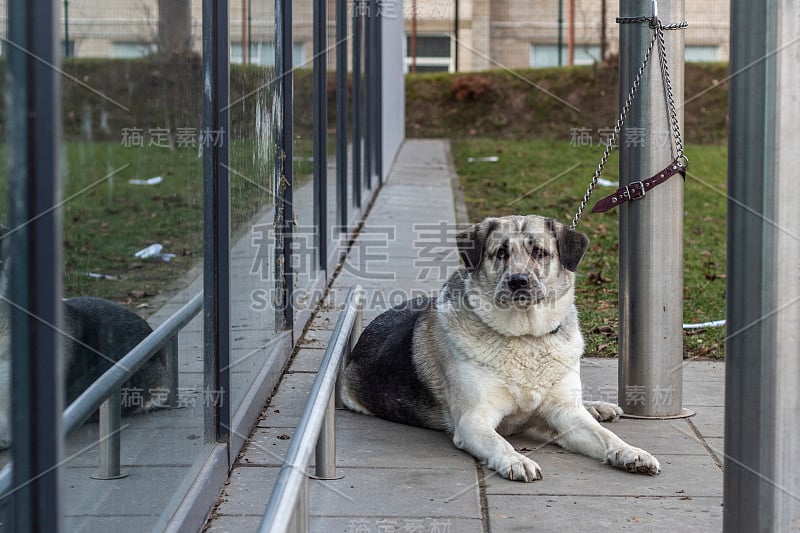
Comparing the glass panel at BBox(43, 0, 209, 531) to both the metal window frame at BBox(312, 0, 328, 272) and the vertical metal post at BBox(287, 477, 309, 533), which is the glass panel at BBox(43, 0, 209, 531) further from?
the metal window frame at BBox(312, 0, 328, 272)

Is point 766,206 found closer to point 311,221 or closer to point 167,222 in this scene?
point 167,222

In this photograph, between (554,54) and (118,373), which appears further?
(554,54)

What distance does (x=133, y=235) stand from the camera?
330cm

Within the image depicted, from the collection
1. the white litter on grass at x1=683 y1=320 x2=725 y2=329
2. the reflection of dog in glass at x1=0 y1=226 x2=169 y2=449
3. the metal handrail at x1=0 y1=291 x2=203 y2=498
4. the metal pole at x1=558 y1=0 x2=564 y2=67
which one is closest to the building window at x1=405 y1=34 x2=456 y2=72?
the metal pole at x1=558 y1=0 x2=564 y2=67

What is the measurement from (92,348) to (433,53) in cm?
3013

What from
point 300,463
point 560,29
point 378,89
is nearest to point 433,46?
point 560,29

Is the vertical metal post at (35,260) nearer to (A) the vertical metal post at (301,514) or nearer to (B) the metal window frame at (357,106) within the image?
(A) the vertical metal post at (301,514)

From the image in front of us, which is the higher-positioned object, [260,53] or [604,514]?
[260,53]

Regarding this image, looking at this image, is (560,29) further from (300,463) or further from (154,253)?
(300,463)

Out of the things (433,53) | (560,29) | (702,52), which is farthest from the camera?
(702,52)

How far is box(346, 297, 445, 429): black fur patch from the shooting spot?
17.3 ft

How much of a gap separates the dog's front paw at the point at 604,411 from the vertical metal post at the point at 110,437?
9.35 feet

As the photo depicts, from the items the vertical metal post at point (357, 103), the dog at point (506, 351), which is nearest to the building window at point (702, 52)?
the vertical metal post at point (357, 103)

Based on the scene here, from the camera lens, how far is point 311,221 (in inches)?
319
